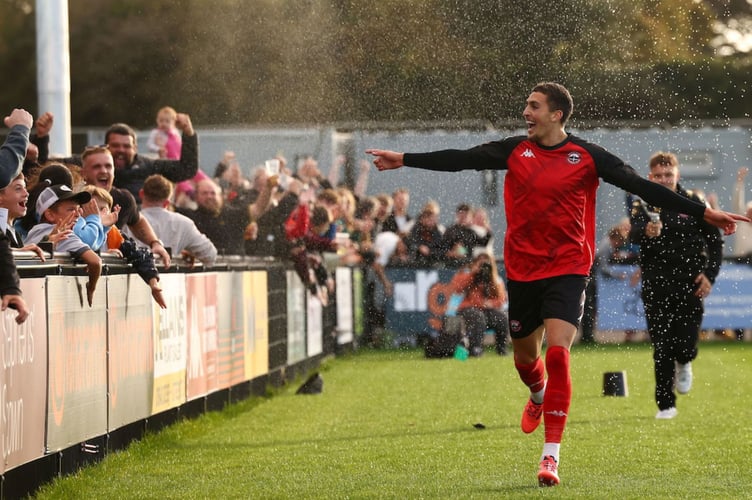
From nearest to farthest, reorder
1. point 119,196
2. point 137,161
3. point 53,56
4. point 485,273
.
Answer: point 119,196 < point 137,161 < point 53,56 < point 485,273

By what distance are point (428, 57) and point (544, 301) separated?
1321 centimetres

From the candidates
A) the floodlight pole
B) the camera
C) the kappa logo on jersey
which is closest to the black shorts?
the kappa logo on jersey

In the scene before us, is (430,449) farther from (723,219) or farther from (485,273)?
(485,273)

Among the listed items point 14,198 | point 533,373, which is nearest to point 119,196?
point 14,198

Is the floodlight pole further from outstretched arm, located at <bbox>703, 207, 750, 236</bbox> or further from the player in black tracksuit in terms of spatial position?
outstretched arm, located at <bbox>703, 207, 750, 236</bbox>

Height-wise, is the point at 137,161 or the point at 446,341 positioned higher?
the point at 137,161

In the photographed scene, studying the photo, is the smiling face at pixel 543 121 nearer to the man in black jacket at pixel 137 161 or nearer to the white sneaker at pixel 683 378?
the man in black jacket at pixel 137 161

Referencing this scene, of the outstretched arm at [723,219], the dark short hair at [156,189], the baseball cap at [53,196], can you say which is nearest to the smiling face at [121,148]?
the dark short hair at [156,189]

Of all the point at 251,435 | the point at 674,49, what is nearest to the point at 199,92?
the point at 674,49

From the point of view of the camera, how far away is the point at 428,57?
22344mm

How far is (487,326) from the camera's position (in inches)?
918

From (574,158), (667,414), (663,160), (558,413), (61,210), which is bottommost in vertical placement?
(667,414)

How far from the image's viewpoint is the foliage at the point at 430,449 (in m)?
8.97

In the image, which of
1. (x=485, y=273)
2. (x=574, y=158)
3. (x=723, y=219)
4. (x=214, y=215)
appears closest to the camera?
(x=723, y=219)
